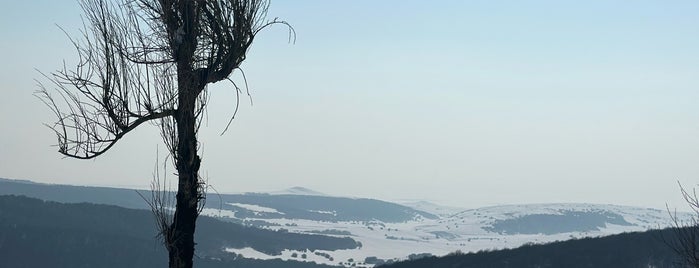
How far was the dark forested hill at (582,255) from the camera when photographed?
70.5 meters

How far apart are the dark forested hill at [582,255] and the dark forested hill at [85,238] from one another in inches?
2743

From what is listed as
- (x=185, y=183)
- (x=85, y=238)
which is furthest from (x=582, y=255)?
(x=85, y=238)

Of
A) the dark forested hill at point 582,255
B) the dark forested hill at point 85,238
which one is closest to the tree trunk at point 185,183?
the dark forested hill at point 582,255

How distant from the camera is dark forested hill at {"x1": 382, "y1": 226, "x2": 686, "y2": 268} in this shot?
70500 mm

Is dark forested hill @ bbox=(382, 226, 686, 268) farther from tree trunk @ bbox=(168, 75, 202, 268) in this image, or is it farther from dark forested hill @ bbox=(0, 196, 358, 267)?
dark forested hill @ bbox=(0, 196, 358, 267)

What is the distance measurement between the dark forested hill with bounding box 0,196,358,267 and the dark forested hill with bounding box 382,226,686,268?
6968cm

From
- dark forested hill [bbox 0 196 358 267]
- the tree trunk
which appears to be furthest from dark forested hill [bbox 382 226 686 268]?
dark forested hill [bbox 0 196 358 267]

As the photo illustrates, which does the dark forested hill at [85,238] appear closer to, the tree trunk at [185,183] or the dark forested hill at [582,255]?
the dark forested hill at [582,255]

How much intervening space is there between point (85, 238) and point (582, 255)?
97.1 metres

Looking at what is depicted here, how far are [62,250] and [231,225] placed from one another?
162 feet

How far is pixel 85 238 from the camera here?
15000 centimetres

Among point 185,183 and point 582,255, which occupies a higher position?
point 185,183

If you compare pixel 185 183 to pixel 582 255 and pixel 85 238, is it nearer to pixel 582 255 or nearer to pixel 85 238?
pixel 582 255

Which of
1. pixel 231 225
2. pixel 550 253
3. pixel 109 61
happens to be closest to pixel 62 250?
pixel 231 225
